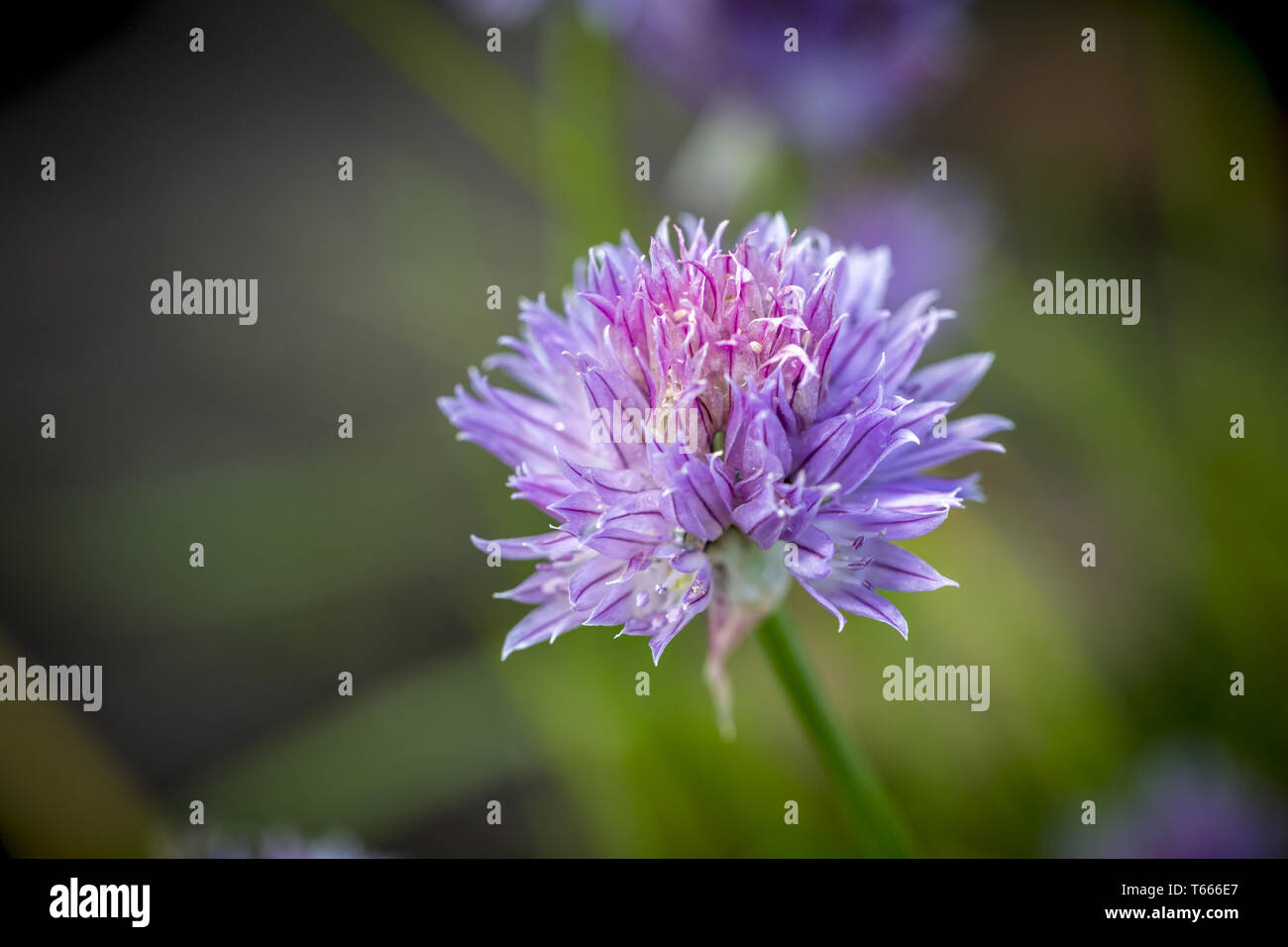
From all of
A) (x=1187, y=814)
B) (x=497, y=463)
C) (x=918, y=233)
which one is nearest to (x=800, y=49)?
(x=918, y=233)

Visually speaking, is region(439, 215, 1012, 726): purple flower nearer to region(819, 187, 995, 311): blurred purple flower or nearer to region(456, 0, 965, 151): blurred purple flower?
region(456, 0, 965, 151): blurred purple flower

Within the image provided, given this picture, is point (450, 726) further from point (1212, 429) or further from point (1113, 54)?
point (1113, 54)

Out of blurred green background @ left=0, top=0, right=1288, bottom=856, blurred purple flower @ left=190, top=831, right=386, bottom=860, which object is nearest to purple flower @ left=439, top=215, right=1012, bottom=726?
blurred purple flower @ left=190, top=831, right=386, bottom=860

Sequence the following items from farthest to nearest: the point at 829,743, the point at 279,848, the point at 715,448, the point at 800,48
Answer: the point at 800,48
the point at 279,848
the point at 829,743
the point at 715,448

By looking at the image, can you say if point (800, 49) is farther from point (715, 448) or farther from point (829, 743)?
point (829, 743)

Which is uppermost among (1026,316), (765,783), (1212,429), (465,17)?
(465,17)
